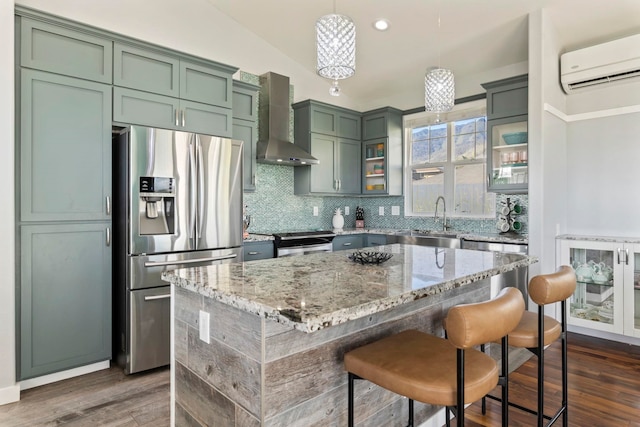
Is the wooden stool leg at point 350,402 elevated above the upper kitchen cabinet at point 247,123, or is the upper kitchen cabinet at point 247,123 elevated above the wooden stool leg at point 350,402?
the upper kitchen cabinet at point 247,123

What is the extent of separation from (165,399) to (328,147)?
335cm

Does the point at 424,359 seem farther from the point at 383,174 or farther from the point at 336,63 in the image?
the point at 383,174

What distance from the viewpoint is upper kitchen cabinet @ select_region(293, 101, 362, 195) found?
4.77 meters

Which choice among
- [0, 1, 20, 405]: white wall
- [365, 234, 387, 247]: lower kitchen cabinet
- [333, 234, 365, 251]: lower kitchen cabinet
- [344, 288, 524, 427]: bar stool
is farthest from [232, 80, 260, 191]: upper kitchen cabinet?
[344, 288, 524, 427]: bar stool

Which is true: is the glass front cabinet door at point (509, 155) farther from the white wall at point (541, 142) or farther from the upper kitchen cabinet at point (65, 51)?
the upper kitchen cabinet at point (65, 51)

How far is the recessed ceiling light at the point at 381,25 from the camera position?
153 inches

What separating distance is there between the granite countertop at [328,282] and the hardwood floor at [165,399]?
999 mm

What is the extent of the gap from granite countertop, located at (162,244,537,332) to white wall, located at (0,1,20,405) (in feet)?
4.89

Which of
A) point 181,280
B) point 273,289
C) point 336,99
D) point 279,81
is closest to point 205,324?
point 181,280

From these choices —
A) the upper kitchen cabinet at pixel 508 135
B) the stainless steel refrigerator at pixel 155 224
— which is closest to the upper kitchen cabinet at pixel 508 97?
the upper kitchen cabinet at pixel 508 135

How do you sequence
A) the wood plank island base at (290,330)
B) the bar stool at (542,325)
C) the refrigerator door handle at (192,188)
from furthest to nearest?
the refrigerator door handle at (192,188), the bar stool at (542,325), the wood plank island base at (290,330)

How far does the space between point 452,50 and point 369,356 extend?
3.79m

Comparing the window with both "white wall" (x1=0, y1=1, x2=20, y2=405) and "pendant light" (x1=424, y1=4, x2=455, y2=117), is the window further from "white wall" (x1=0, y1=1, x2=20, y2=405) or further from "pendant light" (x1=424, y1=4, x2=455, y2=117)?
"white wall" (x1=0, y1=1, x2=20, y2=405)

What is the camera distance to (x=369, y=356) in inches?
57.8
